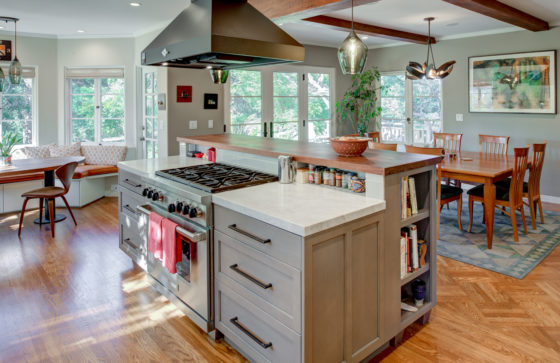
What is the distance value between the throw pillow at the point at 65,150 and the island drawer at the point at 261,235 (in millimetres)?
4870

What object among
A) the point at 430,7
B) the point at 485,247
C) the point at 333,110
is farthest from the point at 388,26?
the point at 485,247

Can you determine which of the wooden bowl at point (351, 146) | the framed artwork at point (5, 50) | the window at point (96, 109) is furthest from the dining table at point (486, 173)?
the framed artwork at point (5, 50)

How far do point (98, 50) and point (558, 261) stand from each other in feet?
21.8

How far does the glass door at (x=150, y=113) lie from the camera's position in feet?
19.8

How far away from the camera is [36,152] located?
5879mm

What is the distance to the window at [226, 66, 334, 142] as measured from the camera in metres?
6.31

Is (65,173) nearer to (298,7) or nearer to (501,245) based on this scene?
(298,7)

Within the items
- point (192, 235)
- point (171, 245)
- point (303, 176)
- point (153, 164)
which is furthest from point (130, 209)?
point (303, 176)

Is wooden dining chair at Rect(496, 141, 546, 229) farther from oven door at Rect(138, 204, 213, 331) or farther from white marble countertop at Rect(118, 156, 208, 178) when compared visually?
oven door at Rect(138, 204, 213, 331)

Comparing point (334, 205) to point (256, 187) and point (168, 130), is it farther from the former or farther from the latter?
point (168, 130)

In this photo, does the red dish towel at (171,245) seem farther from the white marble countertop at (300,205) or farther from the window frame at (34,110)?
the window frame at (34,110)

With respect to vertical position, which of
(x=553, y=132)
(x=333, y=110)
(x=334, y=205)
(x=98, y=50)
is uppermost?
(x=98, y=50)

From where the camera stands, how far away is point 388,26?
564 cm

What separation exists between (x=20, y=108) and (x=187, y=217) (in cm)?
539
